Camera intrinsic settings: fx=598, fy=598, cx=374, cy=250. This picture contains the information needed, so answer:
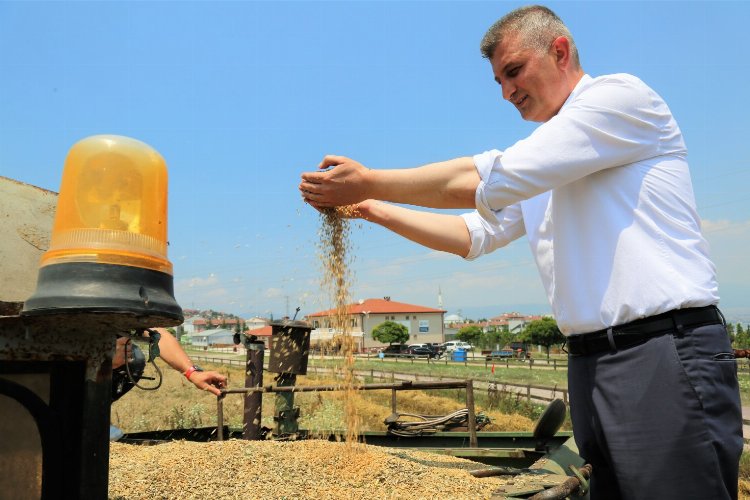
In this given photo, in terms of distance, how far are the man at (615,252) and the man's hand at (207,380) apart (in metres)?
3.58

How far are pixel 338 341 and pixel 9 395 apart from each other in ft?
7.96

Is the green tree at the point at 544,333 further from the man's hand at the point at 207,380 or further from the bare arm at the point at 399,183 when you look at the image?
the bare arm at the point at 399,183

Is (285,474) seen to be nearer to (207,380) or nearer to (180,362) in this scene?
(180,362)

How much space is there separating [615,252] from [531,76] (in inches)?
27.1

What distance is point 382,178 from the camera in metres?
2.07

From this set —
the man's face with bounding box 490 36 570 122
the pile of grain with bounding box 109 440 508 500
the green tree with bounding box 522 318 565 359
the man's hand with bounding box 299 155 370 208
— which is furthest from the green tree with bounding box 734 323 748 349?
the man's hand with bounding box 299 155 370 208

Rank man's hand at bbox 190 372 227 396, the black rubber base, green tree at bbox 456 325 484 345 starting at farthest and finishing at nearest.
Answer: green tree at bbox 456 325 484 345
man's hand at bbox 190 372 227 396
the black rubber base

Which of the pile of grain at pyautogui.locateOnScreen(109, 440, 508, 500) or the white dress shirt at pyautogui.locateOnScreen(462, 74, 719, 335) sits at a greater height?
the white dress shirt at pyautogui.locateOnScreen(462, 74, 719, 335)

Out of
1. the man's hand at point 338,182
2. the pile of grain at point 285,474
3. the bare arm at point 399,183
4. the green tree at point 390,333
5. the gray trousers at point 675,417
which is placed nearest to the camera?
the gray trousers at point 675,417

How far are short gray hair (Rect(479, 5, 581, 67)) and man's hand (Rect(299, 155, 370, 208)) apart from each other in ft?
2.10

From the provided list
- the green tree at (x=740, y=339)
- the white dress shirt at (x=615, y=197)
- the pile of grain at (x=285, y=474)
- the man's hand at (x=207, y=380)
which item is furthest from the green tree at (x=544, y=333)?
the white dress shirt at (x=615, y=197)

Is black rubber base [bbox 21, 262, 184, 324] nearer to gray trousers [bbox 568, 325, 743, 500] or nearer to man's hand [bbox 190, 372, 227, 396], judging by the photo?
gray trousers [bbox 568, 325, 743, 500]

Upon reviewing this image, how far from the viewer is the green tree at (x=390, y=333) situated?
71438mm

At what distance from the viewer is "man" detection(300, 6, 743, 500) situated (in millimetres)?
1641
